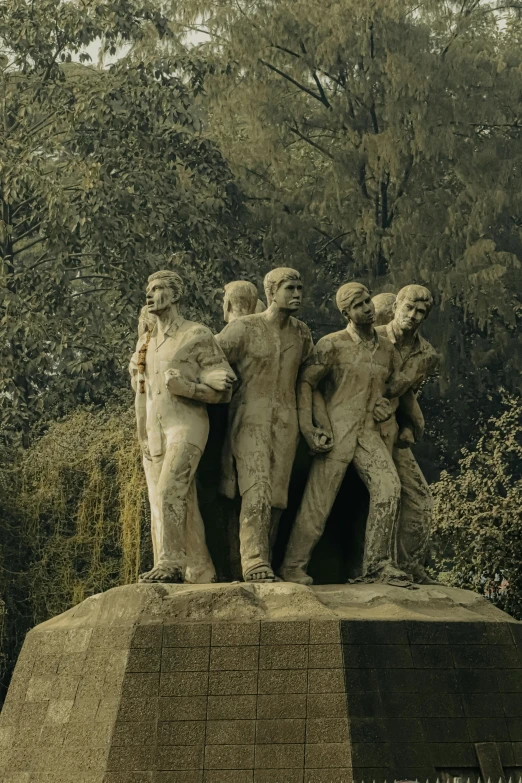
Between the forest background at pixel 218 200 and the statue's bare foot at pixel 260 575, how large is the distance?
12.6 m

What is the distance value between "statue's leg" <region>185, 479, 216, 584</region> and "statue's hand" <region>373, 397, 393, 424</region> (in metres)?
1.45

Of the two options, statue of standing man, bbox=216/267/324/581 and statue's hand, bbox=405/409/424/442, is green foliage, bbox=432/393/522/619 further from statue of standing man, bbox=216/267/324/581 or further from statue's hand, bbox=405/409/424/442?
statue of standing man, bbox=216/267/324/581

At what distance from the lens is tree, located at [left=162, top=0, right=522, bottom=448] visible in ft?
97.9

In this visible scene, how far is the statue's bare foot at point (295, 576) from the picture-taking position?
1342cm

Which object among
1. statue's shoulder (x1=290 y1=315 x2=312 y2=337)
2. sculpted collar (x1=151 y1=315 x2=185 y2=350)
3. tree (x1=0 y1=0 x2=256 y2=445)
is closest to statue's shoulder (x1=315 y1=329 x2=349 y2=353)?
statue's shoulder (x1=290 y1=315 x2=312 y2=337)

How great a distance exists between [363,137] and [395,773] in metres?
20.1

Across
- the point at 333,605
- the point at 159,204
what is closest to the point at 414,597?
the point at 333,605

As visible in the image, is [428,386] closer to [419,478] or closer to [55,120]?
[55,120]

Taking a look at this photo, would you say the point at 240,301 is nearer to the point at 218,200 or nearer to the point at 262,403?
the point at 262,403

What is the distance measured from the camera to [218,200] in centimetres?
3011

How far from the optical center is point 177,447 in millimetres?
13055

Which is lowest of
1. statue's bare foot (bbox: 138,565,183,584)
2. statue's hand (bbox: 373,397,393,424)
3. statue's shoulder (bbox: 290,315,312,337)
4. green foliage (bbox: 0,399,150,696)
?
green foliage (bbox: 0,399,150,696)

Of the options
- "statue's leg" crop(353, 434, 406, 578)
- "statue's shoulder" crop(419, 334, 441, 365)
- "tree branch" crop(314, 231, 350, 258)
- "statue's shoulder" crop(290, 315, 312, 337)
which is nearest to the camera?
"statue's leg" crop(353, 434, 406, 578)

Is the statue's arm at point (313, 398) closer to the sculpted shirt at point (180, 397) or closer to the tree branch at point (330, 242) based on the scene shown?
the sculpted shirt at point (180, 397)
